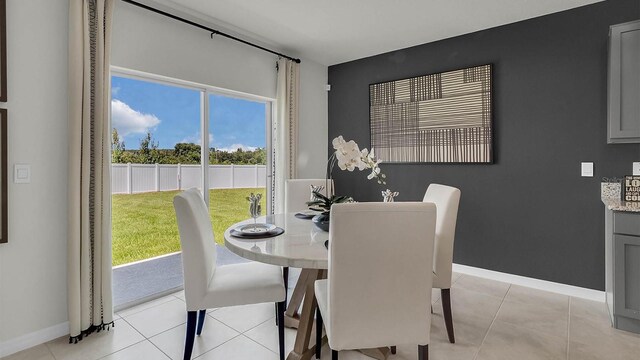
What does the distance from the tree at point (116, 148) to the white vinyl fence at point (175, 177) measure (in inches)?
2.0

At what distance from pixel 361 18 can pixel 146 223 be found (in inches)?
111

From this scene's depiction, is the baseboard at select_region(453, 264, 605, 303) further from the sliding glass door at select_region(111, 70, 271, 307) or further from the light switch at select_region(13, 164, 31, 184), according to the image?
the light switch at select_region(13, 164, 31, 184)

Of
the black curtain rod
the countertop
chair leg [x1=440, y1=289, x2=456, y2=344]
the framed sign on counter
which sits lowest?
chair leg [x1=440, y1=289, x2=456, y2=344]

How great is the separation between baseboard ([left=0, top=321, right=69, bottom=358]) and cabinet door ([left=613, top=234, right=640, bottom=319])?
3.91 meters

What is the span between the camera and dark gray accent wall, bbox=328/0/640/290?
8.96 ft

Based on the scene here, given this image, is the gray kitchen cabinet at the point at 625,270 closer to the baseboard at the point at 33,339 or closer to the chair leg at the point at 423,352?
the chair leg at the point at 423,352

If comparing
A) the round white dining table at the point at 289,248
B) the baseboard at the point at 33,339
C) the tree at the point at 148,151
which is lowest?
the baseboard at the point at 33,339

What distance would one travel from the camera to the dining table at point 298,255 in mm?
1517

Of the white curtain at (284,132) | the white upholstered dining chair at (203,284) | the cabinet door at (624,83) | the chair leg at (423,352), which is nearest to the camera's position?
the chair leg at (423,352)

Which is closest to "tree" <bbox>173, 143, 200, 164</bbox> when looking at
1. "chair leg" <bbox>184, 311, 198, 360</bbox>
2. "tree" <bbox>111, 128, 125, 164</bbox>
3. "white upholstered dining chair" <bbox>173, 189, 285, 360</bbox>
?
"tree" <bbox>111, 128, 125, 164</bbox>

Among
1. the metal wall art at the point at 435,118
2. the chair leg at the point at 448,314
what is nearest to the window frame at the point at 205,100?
the metal wall art at the point at 435,118

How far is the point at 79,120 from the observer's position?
2129mm

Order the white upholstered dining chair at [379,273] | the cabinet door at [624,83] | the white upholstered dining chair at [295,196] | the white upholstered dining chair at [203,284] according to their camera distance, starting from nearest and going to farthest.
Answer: the white upholstered dining chair at [379,273] < the white upholstered dining chair at [203,284] < the cabinet door at [624,83] < the white upholstered dining chair at [295,196]

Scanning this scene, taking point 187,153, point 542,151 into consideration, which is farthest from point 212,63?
point 542,151
